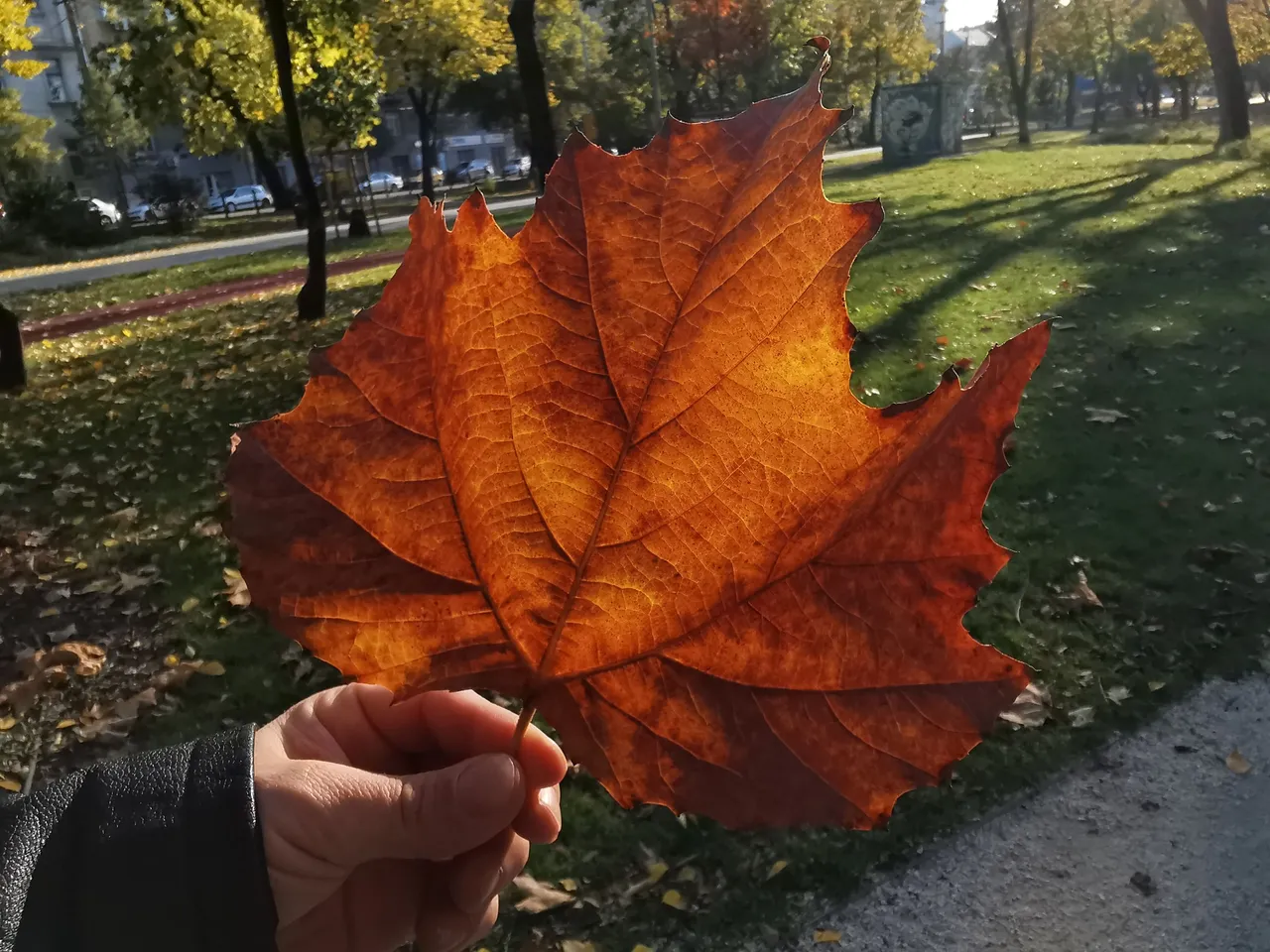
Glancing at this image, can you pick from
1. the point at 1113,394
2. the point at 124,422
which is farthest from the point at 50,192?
the point at 1113,394

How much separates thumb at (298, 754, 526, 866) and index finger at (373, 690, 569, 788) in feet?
0.45

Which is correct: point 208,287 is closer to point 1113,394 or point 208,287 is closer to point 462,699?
point 1113,394

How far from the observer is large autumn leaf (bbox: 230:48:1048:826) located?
76 cm

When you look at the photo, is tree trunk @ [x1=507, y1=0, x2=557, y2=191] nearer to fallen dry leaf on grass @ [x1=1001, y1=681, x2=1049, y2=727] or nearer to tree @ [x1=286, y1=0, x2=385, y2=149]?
tree @ [x1=286, y1=0, x2=385, y2=149]

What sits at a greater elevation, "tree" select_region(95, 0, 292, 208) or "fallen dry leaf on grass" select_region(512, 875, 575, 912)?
"tree" select_region(95, 0, 292, 208)

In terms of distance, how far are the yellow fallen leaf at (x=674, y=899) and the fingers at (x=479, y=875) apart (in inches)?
73.6

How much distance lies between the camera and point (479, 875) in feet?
4.46

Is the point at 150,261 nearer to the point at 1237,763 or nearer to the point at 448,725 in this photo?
the point at 1237,763

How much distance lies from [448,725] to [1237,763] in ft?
11.4

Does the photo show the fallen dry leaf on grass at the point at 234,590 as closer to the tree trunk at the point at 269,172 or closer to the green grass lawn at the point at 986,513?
the green grass lawn at the point at 986,513

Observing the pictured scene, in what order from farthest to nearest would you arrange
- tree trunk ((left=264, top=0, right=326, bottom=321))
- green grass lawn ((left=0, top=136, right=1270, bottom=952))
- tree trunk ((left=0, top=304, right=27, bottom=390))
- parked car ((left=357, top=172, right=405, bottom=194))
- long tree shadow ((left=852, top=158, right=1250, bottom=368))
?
1. parked car ((left=357, top=172, right=405, bottom=194))
2. tree trunk ((left=264, top=0, right=326, bottom=321))
3. tree trunk ((left=0, top=304, right=27, bottom=390))
4. long tree shadow ((left=852, top=158, right=1250, bottom=368))
5. green grass lawn ((left=0, top=136, right=1270, bottom=952))

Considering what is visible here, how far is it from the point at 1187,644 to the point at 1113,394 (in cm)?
314

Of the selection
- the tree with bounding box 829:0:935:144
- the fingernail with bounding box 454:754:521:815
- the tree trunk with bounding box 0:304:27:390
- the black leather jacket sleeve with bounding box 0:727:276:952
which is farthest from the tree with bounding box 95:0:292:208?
the tree with bounding box 829:0:935:144

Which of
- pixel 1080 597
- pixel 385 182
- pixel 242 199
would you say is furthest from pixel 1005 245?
pixel 385 182
